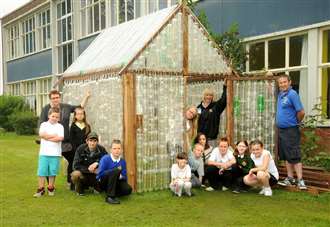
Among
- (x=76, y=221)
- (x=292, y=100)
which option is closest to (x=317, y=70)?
(x=292, y=100)

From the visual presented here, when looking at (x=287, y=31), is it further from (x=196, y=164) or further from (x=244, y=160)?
(x=196, y=164)

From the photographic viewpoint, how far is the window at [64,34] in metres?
26.3

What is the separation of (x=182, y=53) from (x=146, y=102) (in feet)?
3.85

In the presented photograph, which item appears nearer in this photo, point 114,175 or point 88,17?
point 114,175

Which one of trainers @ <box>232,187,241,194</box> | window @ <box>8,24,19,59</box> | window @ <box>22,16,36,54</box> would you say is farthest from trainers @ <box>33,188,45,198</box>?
window @ <box>8,24,19,59</box>

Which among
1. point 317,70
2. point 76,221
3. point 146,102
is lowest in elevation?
point 76,221

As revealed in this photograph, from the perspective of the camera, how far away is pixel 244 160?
829cm

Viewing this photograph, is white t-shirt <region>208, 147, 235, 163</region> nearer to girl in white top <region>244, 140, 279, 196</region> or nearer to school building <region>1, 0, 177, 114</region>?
girl in white top <region>244, 140, 279, 196</region>

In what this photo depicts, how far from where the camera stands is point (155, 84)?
8.23 meters

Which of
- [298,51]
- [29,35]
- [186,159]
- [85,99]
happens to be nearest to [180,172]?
[186,159]

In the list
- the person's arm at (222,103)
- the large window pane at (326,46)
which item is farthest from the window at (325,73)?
the person's arm at (222,103)

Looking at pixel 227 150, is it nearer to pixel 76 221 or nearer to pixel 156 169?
pixel 156 169

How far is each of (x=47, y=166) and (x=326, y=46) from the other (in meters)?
6.95

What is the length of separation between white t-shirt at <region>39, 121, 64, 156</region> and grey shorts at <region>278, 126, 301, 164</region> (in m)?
3.76
